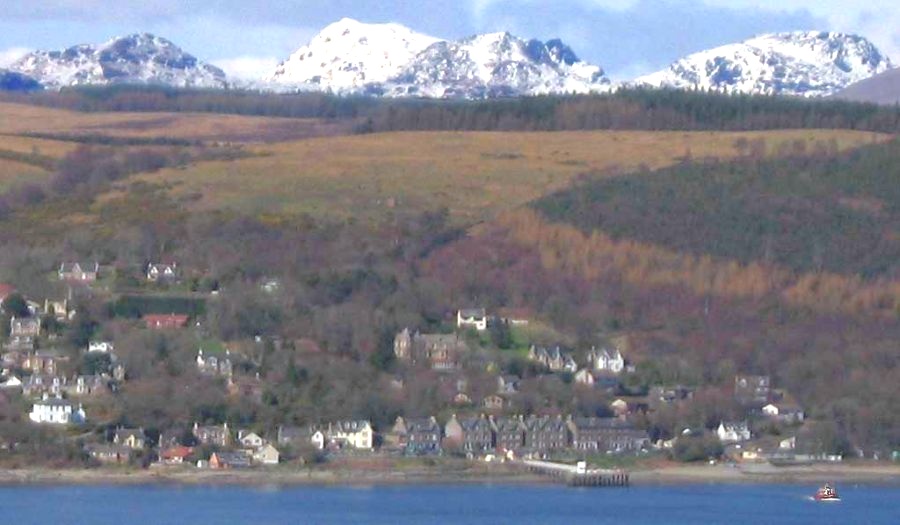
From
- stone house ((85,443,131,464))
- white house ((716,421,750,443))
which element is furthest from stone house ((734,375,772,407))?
stone house ((85,443,131,464))

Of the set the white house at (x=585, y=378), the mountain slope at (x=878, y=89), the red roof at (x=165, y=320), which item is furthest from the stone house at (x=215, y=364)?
the mountain slope at (x=878, y=89)

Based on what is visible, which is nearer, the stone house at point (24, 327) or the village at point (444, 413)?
the village at point (444, 413)

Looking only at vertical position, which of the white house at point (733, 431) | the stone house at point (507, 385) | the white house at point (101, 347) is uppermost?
the white house at point (101, 347)

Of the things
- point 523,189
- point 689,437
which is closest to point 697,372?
point 689,437

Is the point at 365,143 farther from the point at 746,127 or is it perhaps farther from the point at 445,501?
the point at 445,501

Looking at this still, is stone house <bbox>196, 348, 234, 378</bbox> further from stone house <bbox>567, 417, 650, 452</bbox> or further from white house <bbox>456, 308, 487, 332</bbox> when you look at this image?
stone house <bbox>567, 417, 650, 452</bbox>

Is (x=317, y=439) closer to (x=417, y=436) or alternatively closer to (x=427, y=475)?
(x=417, y=436)

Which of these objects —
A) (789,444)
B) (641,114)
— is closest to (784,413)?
(789,444)

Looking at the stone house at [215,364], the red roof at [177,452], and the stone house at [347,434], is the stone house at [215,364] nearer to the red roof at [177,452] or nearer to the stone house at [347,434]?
the stone house at [347,434]

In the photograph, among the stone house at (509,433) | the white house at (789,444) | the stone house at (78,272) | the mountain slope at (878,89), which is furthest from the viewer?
the mountain slope at (878,89)
